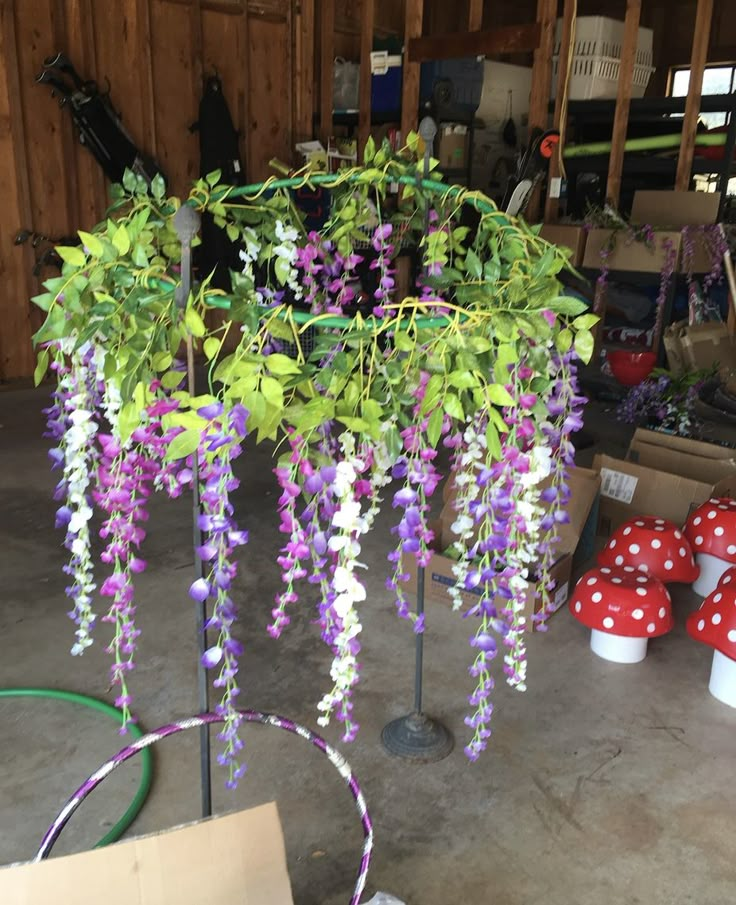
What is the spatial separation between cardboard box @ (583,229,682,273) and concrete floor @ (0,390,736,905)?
111 inches

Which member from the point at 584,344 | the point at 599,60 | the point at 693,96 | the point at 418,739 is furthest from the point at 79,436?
the point at 599,60

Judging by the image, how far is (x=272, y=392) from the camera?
1.13 metres

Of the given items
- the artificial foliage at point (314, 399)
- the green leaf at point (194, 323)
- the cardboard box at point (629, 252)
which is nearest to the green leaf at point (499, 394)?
the artificial foliage at point (314, 399)

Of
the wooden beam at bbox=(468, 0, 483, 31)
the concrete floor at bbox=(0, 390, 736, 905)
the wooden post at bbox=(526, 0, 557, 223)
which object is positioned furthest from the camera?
the wooden beam at bbox=(468, 0, 483, 31)

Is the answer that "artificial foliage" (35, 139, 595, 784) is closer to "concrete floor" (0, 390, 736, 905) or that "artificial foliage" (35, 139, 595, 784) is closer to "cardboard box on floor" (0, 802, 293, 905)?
"cardboard box on floor" (0, 802, 293, 905)

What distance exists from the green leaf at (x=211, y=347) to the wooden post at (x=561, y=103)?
16.4ft

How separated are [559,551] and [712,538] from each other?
1.59 ft

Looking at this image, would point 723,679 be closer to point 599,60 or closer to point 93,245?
point 93,245

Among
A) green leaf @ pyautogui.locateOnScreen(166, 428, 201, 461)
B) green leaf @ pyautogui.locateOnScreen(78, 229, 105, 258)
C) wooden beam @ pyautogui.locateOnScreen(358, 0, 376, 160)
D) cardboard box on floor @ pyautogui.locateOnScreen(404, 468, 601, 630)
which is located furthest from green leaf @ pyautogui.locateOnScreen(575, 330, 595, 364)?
wooden beam @ pyautogui.locateOnScreen(358, 0, 376, 160)

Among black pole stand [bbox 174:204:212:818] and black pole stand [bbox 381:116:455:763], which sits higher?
black pole stand [bbox 174:204:212:818]

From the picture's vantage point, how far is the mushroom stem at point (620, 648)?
2.40 metres

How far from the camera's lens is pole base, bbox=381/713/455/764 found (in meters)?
2.00

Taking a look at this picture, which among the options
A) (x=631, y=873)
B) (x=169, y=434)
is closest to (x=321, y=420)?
(x=169, y=434)

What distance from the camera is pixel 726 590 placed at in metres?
2.22
